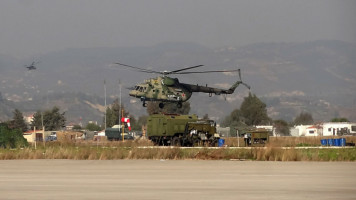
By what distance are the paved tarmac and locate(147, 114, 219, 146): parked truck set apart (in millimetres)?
37447

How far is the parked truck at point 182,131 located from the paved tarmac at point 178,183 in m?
37.4

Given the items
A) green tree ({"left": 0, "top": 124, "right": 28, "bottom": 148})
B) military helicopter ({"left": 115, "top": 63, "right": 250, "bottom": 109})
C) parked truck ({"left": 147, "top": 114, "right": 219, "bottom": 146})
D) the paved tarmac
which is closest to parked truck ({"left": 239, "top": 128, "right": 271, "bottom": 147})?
parked truck ({"left": 147, "top": 114, "right": 219, "bottom": 146})

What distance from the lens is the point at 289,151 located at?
4500 cm

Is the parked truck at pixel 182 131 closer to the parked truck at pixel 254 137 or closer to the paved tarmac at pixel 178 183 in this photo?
the parked truck at pixel 254 137

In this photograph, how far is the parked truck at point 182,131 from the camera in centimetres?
7388

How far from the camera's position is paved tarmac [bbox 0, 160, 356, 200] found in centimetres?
2245

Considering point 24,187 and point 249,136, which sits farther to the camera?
point 249,136

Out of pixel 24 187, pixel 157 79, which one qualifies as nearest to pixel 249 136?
pixel 157 79

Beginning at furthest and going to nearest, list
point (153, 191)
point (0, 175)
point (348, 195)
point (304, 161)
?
point (304, 161) < point (0, 175) < point (153, 191) < point (348, 195)

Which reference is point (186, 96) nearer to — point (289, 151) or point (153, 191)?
point (289, 151)

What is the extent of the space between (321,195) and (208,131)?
52.6 m

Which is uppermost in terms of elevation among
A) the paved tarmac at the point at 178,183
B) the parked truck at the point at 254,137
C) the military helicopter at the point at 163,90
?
the military helicopter at the point at 163,90

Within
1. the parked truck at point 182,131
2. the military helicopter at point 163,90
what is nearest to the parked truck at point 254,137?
the parked truck at point 182,131

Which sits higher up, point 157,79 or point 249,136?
point 157,79
